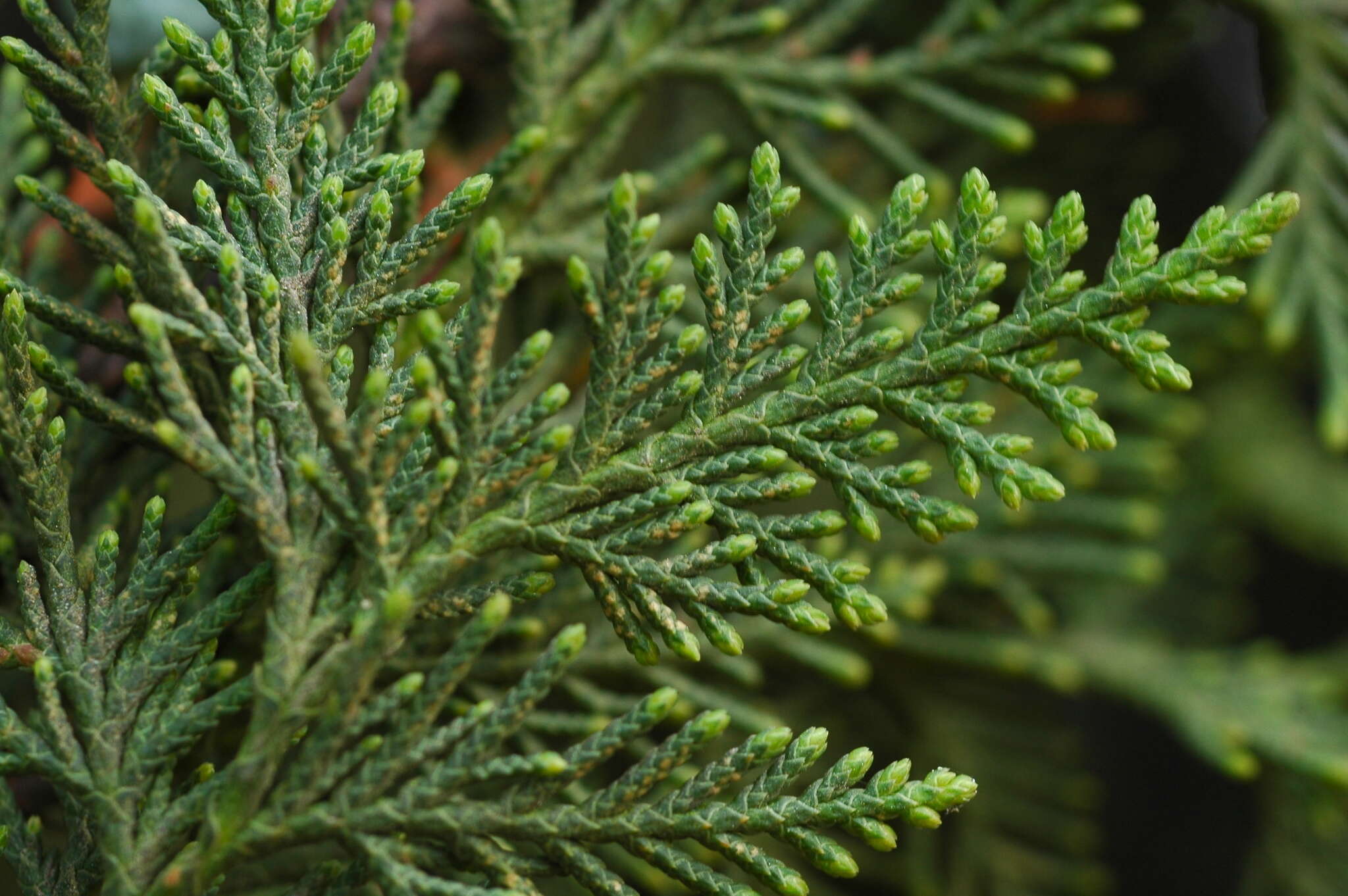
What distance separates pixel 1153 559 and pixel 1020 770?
1.96ft

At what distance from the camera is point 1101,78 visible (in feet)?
6.96

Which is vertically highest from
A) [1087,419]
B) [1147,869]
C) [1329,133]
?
[1087,419]

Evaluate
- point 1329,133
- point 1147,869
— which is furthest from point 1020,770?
point 1329,133

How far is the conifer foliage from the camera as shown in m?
0.84

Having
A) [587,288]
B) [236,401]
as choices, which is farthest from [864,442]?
[236,401]

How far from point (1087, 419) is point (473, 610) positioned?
1.93 ft

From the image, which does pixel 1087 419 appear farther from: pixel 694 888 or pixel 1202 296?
pixel 694 888

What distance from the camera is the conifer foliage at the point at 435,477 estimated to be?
2.75 ft

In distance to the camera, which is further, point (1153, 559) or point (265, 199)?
point (1153, 559)

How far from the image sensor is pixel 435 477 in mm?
861

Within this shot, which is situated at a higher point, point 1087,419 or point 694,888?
point 1087,419


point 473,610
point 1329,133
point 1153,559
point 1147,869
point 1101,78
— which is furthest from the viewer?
point 1147,869

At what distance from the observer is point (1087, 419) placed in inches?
35.6

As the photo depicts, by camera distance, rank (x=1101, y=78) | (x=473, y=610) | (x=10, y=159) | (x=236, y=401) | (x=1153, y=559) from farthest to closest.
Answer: (x=1101, y=78)
(x=1153, y=559)
(x=10, y=159)
(x=473, y=610)
(x=236, y=401)
